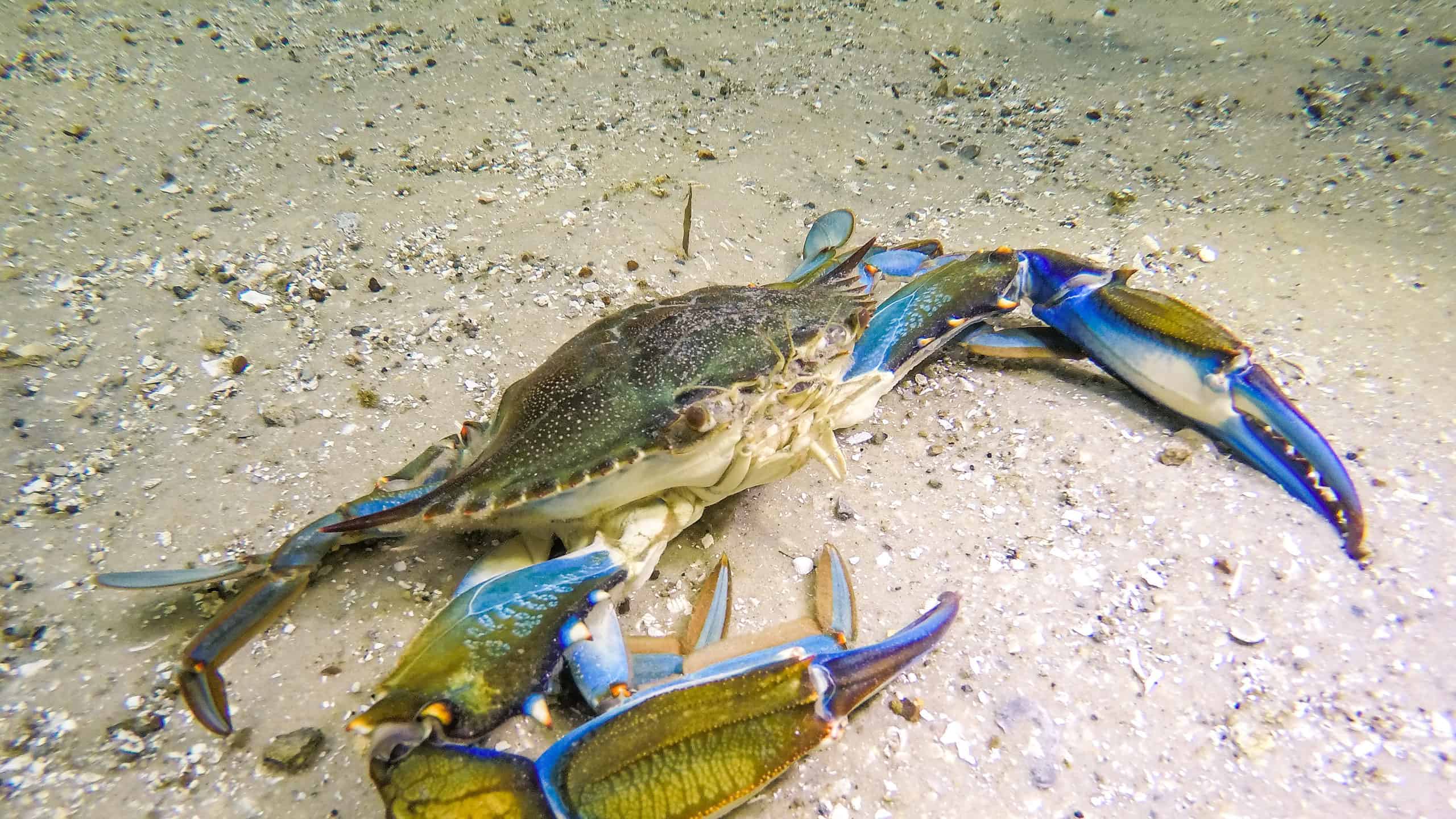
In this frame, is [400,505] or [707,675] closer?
[707,675]

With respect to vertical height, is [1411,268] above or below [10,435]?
above

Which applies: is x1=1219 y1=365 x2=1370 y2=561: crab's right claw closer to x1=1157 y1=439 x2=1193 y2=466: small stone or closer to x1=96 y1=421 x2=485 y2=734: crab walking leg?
x1=1157 y1=439 x2=1193 y2=466: small stone

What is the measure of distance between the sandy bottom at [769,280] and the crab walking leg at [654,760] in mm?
265

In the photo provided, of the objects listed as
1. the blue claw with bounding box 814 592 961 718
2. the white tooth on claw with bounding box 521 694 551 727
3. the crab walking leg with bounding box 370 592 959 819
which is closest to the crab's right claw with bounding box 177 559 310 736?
the crab walking leg with bounding box 370 592 959 819

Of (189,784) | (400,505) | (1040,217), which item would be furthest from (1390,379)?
(189,784)

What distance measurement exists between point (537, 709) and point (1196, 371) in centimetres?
232

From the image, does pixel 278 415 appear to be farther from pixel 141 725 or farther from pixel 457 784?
pixel 457 784

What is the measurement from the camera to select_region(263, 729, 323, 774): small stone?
1625mm

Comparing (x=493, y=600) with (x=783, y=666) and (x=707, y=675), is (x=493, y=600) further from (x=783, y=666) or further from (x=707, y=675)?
(x=783, y=666)

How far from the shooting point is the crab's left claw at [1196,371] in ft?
6.78

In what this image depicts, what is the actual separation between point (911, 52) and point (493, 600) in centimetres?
452

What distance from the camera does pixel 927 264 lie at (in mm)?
2785

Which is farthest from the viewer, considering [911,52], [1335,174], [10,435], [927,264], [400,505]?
[911,52]

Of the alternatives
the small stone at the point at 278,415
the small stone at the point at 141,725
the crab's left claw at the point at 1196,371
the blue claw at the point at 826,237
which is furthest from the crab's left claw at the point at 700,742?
the blue claw at the point at 826,237
